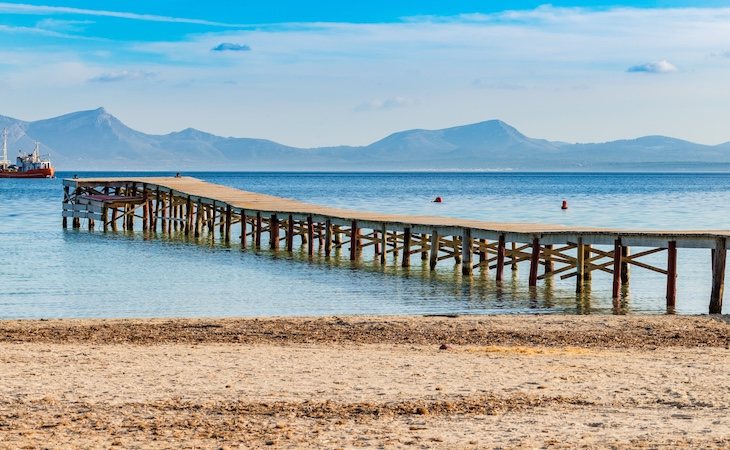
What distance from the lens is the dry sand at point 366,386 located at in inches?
413

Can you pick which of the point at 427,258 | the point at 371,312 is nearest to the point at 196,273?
the point at 427,258

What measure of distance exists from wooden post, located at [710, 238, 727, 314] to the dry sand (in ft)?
13.1

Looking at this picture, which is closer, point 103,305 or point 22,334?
point 22,334

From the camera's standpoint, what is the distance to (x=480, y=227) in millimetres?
31078

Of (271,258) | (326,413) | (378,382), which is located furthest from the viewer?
(271,258)

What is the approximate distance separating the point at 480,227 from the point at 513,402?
755 inches

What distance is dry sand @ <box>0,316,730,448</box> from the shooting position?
1050 cm

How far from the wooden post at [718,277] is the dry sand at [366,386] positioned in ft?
13.1

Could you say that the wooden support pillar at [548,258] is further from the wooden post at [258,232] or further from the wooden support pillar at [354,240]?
the wooden post at [258,232]

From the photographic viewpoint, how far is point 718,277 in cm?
2338

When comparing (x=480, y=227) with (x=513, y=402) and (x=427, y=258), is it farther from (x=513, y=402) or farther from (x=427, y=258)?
(x=513, y=402)

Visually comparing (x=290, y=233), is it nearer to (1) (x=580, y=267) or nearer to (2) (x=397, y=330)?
(1) (x=580, y=267)

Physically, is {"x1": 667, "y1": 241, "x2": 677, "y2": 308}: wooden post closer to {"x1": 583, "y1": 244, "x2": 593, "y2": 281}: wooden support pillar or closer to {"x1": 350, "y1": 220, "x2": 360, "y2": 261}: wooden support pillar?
{"x1": 583, "y1": 244, "x2": 593, "y2": 281}: wooden support pillar

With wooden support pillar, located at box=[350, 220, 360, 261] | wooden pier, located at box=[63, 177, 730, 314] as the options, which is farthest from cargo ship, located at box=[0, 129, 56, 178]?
wooden support pillar, located at box=[350, 220, 360, 261]
